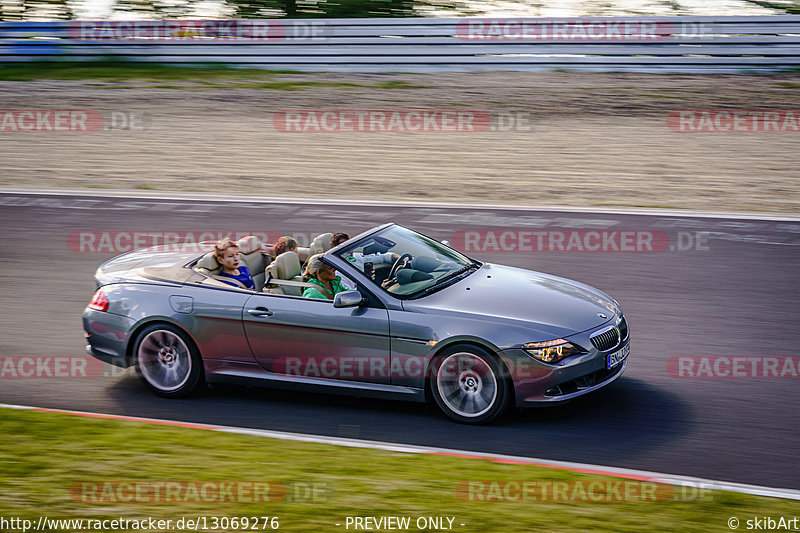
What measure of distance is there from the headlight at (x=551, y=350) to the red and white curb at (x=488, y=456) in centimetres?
74

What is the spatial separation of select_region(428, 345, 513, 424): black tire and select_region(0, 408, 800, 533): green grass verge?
18cm

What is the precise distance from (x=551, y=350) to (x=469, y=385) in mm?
648

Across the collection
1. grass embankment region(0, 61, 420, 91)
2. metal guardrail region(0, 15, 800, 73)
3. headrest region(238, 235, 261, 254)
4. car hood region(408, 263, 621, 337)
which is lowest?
car hood region(408, 263, 621, 337)

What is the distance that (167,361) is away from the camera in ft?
23.7

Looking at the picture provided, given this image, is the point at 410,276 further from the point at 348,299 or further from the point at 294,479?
the point at 294,479

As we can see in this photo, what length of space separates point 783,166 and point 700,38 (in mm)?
5111

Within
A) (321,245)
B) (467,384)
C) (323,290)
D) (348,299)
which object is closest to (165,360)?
(323,290)

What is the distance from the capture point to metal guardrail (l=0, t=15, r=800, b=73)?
18.9 m

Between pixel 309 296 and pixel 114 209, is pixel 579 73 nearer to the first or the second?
pixel 114 209

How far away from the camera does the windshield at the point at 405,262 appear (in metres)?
6.87

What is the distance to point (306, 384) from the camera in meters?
6.85

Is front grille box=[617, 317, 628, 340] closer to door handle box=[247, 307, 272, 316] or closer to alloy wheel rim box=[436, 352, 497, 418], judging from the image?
alloy wheel rim box=[436, 352, 497, 418]

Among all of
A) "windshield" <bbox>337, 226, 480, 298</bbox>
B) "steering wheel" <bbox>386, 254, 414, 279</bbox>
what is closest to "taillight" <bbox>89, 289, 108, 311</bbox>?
"windshield" <bbox>337, 226, 480, 298</bbox>

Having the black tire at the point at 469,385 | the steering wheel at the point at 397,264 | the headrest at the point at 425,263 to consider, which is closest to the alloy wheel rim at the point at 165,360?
the steering wheel at the point at 397,264
